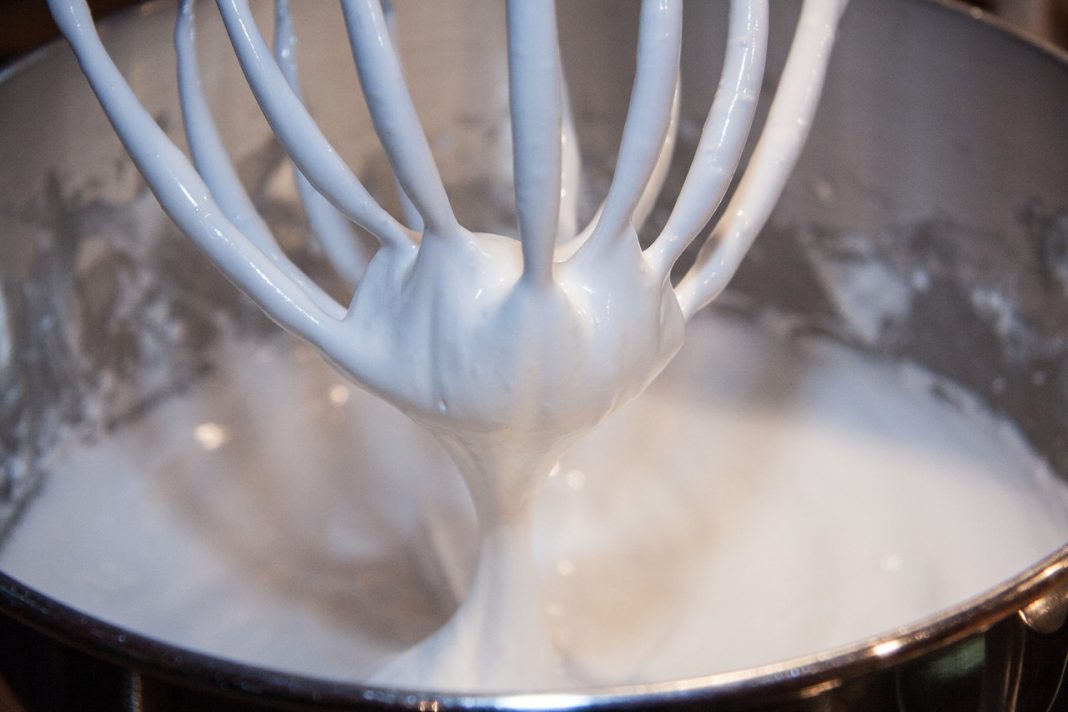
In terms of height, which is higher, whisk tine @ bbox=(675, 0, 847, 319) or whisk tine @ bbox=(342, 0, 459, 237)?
whisk tine @ bbox=(342, 0, 459, 237)

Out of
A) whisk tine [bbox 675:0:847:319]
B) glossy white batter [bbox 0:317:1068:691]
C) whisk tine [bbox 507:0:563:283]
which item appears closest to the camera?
whisk tine [bbox 507:0:563:283]

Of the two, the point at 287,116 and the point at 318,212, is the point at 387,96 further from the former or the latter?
the point at 318,212

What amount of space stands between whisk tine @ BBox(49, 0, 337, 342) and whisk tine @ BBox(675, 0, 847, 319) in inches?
5.7

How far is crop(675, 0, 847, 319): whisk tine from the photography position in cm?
46

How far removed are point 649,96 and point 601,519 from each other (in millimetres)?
346

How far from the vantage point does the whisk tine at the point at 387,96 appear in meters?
0.36

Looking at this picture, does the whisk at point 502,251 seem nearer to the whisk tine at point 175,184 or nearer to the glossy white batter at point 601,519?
the whisk tine at point 175,184

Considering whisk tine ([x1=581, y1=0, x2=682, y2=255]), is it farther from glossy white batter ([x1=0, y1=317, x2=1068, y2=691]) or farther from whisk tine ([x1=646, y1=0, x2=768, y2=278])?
glossy white batter ([x1=0, y1=317, x2=1068, y2=691])

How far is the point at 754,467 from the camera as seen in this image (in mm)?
697

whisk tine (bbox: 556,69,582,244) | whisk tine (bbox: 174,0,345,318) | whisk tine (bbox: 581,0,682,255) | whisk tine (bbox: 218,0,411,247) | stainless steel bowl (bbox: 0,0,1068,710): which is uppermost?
whisk tine (bbox: 581,0,682,255)

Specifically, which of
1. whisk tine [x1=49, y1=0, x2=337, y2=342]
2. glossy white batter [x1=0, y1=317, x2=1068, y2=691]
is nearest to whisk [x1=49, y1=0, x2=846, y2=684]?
whisk tine [x1=49, y1=0, x2=337, y2=342]

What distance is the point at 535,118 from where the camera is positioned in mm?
349

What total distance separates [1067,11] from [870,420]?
268 mm

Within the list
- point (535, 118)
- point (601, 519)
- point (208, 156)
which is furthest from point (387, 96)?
point (601, 519)
